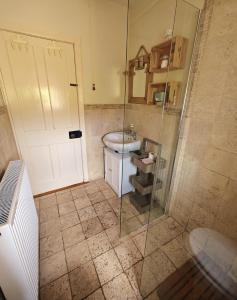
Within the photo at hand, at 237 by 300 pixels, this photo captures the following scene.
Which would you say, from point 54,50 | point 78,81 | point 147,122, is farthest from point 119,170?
point 54,50

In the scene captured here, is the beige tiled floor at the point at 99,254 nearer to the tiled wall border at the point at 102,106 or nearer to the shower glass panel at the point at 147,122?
the shower glass panel at the point at 147,122

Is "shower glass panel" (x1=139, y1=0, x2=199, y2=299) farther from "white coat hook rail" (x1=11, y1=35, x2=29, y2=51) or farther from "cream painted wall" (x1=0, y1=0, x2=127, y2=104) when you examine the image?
"white coat hook rail" (x1=11, y1=35, x2=29, y2=51)

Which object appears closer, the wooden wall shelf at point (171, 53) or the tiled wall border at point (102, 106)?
the wooden wall shelf at point (171, 53)

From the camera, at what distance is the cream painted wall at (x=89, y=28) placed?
4.76ft

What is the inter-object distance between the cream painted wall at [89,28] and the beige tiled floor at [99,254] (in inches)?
61.9

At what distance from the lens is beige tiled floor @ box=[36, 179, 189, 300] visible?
1.09 meters

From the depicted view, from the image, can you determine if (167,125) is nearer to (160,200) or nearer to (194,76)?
(194,76)

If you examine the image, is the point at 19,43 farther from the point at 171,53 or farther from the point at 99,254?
the point at 99,254

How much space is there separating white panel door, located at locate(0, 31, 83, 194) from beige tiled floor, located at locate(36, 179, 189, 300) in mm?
601

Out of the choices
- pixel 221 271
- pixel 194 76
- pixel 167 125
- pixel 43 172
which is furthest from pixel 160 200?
pixel 43 172

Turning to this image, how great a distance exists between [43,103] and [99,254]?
71.0 inches

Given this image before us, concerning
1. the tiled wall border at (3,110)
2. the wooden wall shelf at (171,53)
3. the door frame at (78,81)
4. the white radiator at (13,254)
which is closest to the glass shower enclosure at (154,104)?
the wooden wall shelf at (171,53)

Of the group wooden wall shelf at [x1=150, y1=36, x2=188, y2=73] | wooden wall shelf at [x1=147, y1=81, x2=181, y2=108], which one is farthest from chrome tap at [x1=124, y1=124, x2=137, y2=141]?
wooden wall shelf at [x1=150, y1=36, x2=188, y2=73]

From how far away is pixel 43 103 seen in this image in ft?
5.86
